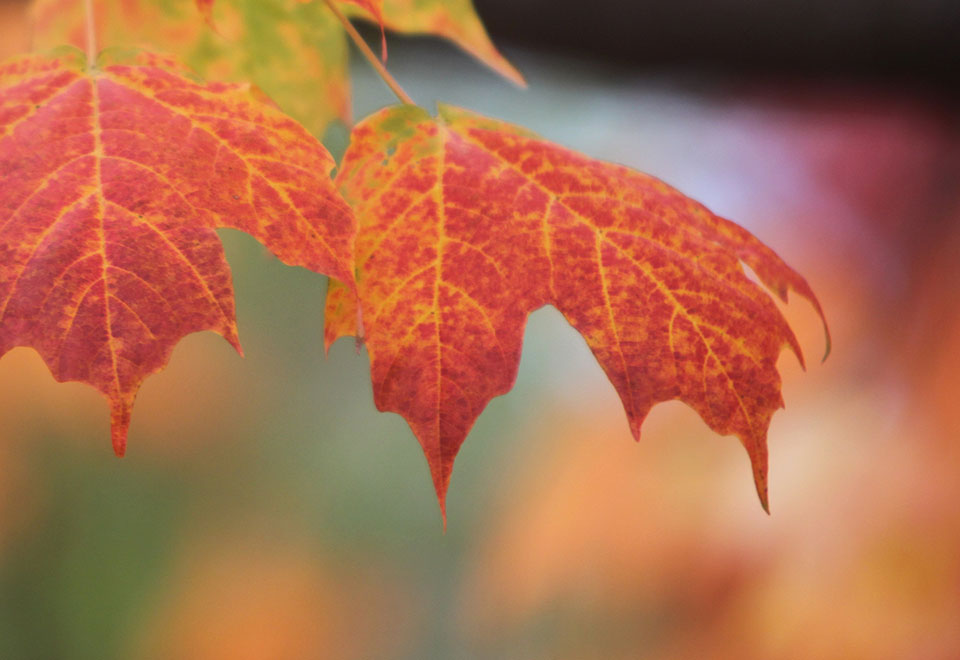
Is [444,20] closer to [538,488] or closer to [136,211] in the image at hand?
[136,211]

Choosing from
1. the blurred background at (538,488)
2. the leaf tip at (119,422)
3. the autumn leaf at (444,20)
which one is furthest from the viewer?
the blurred background at (538,488)

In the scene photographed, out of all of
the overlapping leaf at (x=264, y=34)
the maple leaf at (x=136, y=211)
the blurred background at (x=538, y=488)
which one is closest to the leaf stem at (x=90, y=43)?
the maple leaf at (x=136, y=211)

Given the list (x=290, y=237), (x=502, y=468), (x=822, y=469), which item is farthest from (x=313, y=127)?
(x=822, y=469)

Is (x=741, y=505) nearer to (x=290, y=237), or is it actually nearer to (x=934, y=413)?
(x=934, y=413)

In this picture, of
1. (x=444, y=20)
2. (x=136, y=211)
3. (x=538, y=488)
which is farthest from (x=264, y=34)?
(x=538, y=488)

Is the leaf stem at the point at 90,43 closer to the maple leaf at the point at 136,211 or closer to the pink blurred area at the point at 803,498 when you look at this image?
the maple leaf at the point at 136,211

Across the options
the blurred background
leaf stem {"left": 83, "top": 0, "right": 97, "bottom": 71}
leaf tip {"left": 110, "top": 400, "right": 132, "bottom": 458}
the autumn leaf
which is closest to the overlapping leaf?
the autumn leaf
